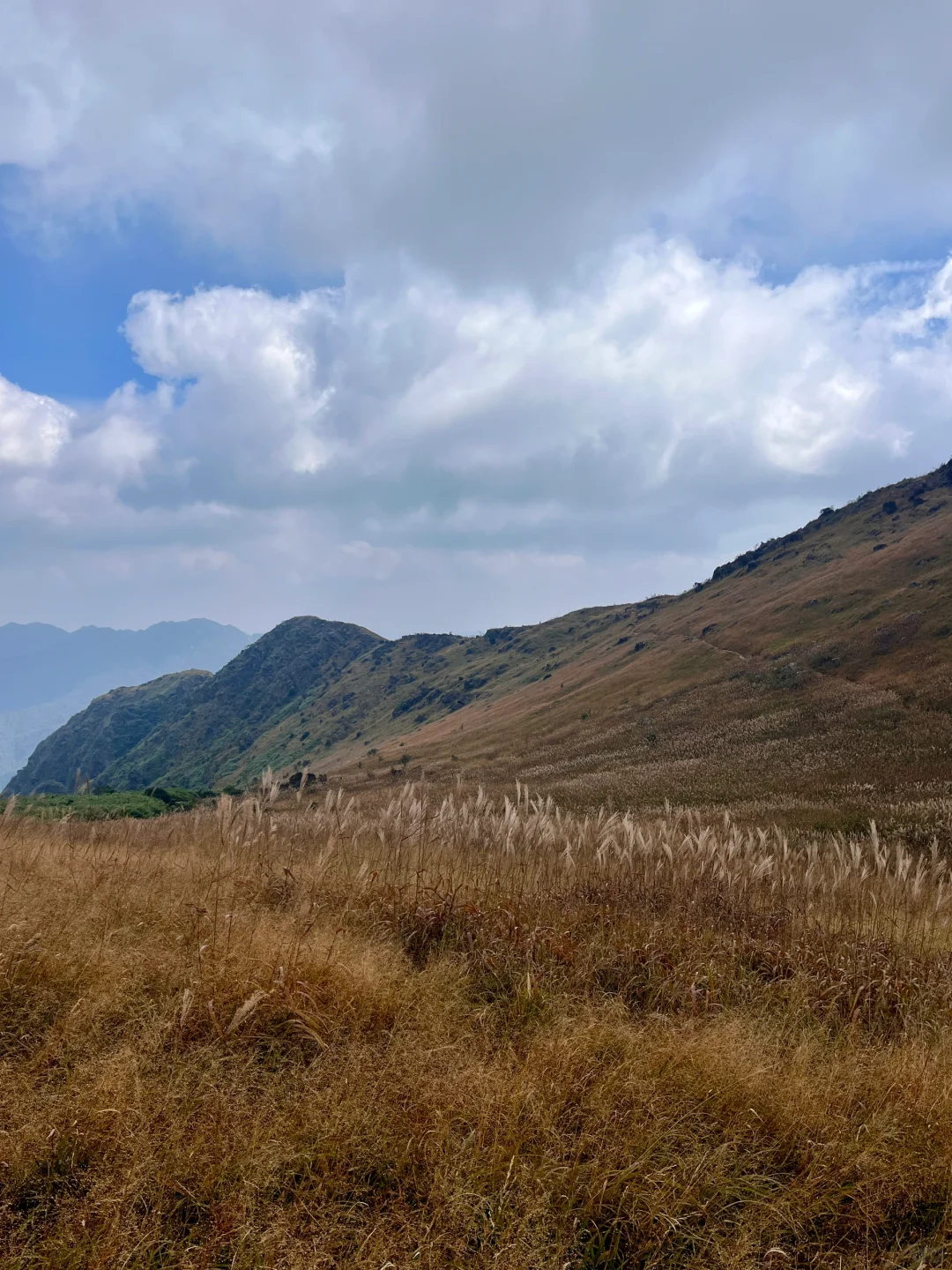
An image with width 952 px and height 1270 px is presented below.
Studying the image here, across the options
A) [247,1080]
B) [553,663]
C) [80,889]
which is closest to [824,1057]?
[247,1080]

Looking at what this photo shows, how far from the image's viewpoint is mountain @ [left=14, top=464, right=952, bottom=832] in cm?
3183

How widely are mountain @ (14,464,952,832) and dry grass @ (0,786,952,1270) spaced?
20199 millimetres

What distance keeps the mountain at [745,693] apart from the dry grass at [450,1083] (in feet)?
66.3

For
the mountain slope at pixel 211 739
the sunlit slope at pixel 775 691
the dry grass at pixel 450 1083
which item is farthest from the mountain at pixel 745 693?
the dry grass at pixel 450 1083

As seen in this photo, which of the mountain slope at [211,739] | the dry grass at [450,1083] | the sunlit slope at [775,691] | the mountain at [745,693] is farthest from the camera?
the mountain slope at [211,739]

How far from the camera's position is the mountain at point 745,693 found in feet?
104

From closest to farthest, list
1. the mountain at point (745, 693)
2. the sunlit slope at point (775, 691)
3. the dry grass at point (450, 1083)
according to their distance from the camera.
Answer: the dry grass at point (450, 1083) < the mountain at point (745, 693) < the sunlit slope at point (775, 691)

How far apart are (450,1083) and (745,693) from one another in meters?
52.6

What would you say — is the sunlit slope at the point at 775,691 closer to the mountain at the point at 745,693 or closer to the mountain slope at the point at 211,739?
the mountain at the point at 745,693

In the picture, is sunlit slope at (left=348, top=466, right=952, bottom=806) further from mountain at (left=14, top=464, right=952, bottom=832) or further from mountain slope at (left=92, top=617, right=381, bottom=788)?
mountain slope at (left=92, top=617, right=381, bottom=788)

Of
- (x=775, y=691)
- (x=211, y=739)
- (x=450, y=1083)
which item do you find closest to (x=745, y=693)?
(x=775, y=691)

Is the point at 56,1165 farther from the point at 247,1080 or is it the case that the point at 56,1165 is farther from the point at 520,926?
the point at 520,926

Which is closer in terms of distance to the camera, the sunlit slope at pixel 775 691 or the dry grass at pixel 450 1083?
the dry grass at pixel 450 1083

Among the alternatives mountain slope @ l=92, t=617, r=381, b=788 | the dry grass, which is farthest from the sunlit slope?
mountain slope @ l=92, t=617, r=381, b=788
